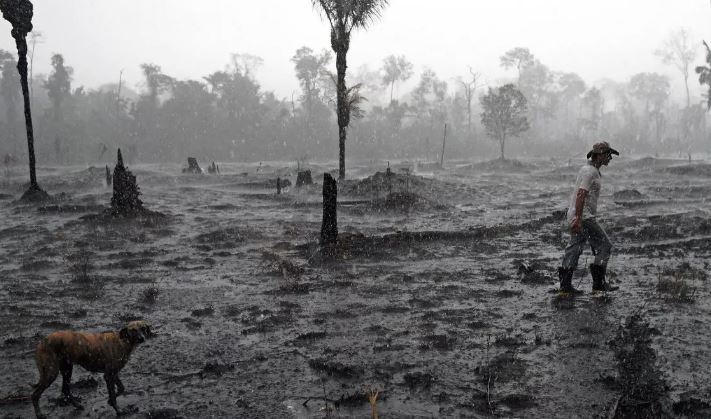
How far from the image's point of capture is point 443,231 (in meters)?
12.1

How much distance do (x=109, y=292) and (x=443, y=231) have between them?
747 cm

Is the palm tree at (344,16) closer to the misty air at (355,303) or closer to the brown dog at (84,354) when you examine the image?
the misty air at (355,303)

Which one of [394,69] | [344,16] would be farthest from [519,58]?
[344,16]

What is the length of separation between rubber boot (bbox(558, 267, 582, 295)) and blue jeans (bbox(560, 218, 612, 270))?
161mm

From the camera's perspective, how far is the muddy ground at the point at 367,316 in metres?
4.18

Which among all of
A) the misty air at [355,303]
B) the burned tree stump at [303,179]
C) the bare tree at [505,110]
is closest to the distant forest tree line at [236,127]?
the bare tree at [505,110]

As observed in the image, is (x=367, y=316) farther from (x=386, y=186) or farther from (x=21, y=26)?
(x=21, y=26)

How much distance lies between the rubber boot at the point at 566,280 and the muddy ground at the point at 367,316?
9.0 inches

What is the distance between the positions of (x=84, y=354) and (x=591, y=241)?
5.63 m

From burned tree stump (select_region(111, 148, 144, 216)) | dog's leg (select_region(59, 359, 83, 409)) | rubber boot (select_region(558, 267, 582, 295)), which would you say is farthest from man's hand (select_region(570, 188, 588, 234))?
burned tree stump (select_region(111, 148, 144, 216))

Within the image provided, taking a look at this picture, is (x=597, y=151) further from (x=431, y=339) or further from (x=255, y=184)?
(x=255, y=184)

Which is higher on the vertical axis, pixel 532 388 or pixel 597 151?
pixel 597 151

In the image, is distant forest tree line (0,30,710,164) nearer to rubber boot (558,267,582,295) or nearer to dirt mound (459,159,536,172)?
dirt mound (459,159,536,172)

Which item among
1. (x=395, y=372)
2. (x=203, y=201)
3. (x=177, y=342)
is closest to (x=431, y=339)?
(x=395, y=372)
